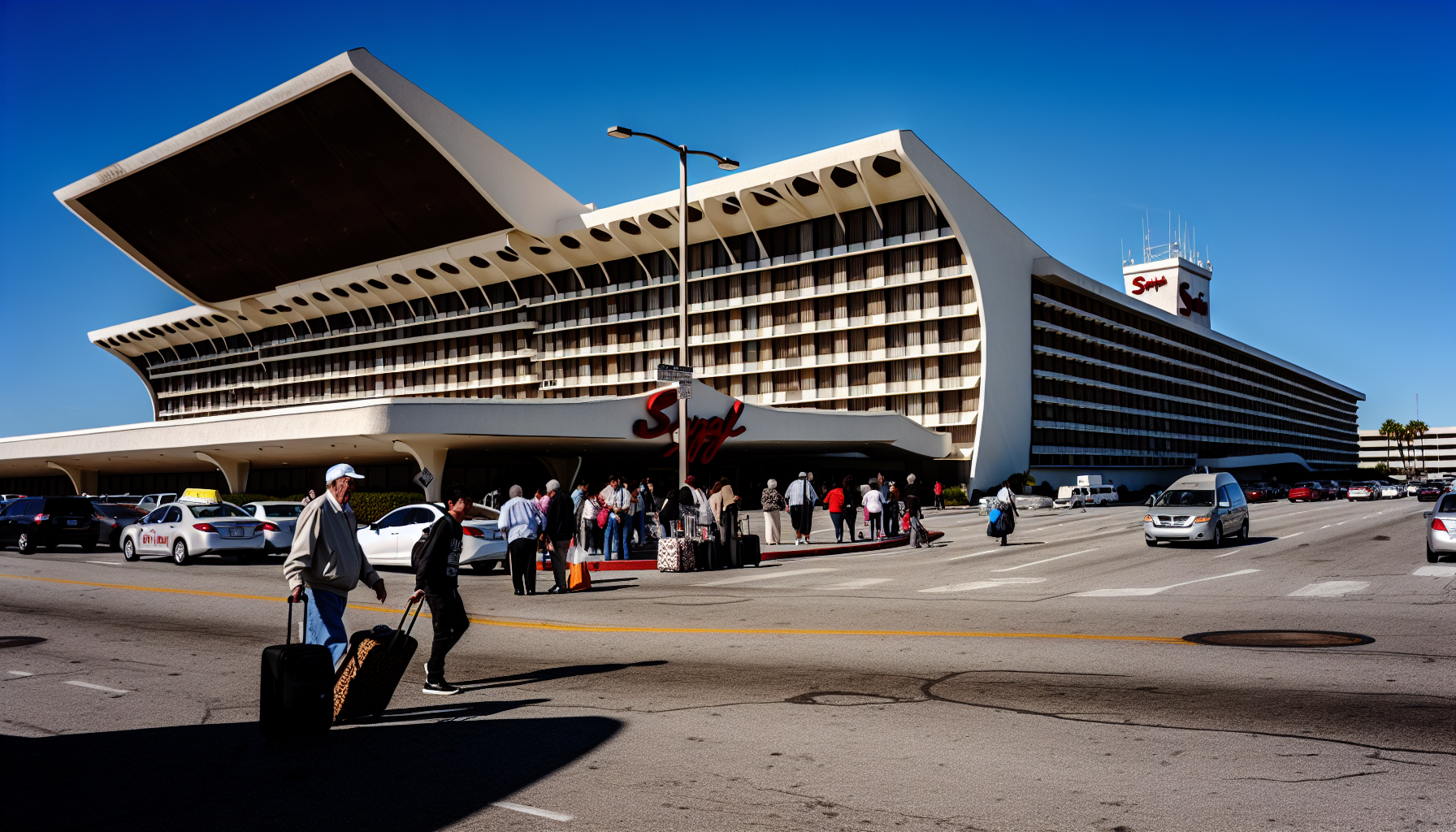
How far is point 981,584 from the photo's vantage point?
691 inches

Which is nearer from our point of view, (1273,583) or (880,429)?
(1273,583)

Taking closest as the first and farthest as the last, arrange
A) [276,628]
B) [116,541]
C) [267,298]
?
[276,628], [116,541], [267,298]

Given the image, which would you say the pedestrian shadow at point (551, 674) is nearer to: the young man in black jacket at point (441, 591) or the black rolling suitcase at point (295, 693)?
the young man in black jacket at point (441, 591)

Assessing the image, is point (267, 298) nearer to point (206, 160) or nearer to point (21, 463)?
point (206, 160)

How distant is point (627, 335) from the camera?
251ft

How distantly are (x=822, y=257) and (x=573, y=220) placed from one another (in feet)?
58.9

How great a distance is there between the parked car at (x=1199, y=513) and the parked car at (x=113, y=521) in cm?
2894

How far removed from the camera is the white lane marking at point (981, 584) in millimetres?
16844

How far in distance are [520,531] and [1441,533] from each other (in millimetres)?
16932

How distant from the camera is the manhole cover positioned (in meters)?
10.4

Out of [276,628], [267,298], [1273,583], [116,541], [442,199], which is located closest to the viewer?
[276,628]

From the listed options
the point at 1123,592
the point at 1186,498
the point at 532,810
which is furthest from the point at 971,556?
the point at 532,810

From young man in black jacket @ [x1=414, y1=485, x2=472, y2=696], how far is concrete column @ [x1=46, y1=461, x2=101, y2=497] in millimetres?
65134

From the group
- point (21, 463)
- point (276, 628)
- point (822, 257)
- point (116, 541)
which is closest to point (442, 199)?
point (822, 257)
